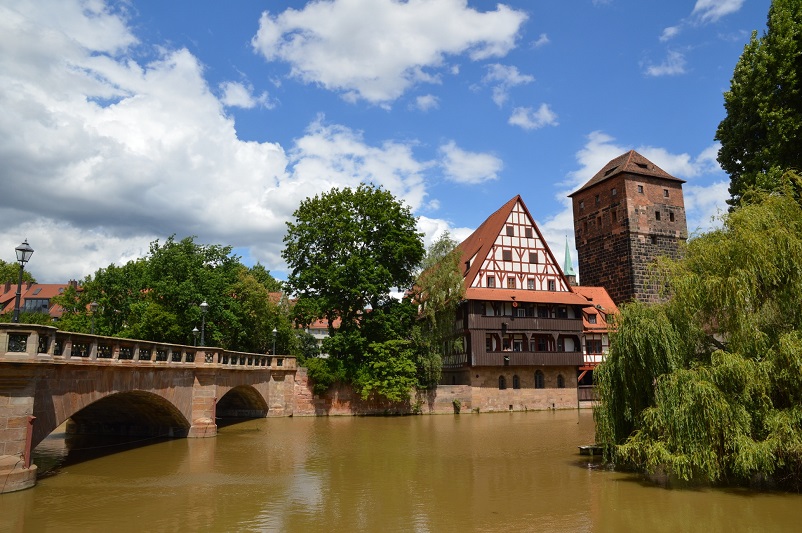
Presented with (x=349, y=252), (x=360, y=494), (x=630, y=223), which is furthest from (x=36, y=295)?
(x=360, y=494)

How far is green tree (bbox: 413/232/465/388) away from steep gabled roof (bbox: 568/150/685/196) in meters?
19.0

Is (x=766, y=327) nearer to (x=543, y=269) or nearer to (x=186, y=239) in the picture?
(x=543, y=269)

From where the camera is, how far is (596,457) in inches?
740

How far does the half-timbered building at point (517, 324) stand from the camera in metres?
41.7

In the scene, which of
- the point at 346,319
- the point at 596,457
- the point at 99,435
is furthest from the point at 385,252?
the point at 596,457

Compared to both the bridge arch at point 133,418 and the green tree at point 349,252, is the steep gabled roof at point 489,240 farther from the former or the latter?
the bridge arch at point 133,418

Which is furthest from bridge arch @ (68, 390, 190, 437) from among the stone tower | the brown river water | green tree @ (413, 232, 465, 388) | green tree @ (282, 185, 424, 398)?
the stone tower

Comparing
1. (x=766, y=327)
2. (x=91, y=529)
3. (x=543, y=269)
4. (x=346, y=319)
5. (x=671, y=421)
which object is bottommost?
(x=91, y=529)

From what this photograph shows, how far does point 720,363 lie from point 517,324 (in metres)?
28.9

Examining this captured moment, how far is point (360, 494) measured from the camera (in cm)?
1416

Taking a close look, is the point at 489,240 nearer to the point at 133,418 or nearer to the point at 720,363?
the point at 133,418

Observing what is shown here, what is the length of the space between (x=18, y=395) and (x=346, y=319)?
2614cm

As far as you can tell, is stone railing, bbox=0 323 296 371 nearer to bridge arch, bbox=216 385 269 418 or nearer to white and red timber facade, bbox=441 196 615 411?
bridge arch, bbox=216 385 269 418

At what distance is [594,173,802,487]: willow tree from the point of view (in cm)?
1287
